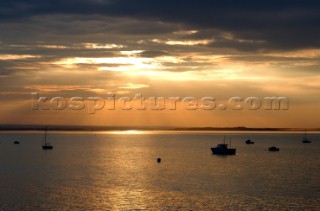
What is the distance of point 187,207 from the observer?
63250 mm

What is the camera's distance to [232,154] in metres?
171

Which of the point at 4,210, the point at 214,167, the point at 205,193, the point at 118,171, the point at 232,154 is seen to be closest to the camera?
the point at 4,210

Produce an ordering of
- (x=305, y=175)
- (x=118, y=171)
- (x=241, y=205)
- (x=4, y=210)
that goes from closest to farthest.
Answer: (x=4, y=210), (x=241, y=205), (x=305, y=175), (x=118, y=171)

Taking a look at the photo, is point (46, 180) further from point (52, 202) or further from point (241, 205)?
Result: point (241, 205)

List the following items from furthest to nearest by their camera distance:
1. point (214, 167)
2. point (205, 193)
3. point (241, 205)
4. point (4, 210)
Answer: point (214, 167)
point (205, 193)
point (241, 205)
point (4, 210)

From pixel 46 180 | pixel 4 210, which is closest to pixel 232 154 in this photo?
pixel 46 180

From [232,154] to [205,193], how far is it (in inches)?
3864

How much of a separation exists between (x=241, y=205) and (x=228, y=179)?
28.9 metres

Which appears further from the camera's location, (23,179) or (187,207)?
(23,179)

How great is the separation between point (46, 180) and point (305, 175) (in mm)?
52359

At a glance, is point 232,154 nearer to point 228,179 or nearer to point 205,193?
point 228,179

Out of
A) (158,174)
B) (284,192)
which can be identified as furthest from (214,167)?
(284,192)

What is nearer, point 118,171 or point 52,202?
point 52,202

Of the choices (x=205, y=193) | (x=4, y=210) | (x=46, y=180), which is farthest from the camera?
(x=46, y=180)
